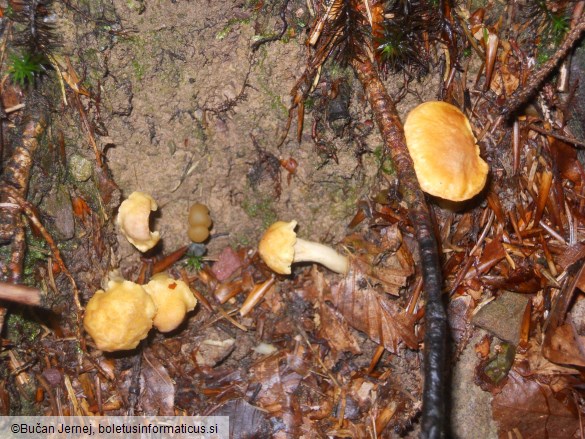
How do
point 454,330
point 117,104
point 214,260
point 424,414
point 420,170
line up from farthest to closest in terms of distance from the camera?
point 214,260 → point 454,330 → point 117,104 → point 420,170 → point 424,414

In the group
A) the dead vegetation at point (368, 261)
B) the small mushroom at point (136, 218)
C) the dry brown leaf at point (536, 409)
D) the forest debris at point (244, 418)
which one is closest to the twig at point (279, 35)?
the dead vegetation at point (368, 261)

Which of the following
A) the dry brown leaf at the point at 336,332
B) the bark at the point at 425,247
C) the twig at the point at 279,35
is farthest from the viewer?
the dry brown leaf at the point at 336,332

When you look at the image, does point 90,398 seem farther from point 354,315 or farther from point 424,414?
point 424,414

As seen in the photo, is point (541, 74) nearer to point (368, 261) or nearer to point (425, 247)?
point (425, 247)

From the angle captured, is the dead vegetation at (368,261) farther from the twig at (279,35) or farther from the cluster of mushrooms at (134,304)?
the cluster of mushrooms at (134,304)

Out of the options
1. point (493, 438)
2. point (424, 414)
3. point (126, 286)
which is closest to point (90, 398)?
point (126, 286)

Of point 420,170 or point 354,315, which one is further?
point 354,315
